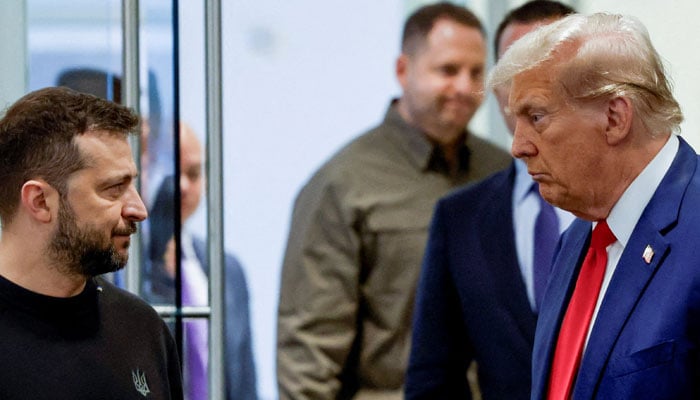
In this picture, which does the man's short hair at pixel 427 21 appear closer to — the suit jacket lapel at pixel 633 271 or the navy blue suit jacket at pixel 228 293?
Result: the navy blue suit jacket at pixel 228 293

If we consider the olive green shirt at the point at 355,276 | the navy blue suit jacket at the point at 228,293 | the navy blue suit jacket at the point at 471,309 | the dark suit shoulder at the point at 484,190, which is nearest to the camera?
the navy blue suit jacket at the point at 471,309

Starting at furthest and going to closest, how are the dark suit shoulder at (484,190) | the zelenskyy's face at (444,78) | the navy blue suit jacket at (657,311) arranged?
the zelenskyy's face at (444,78), the dark suit shoulder at (484,190), the navy blue suit jacket at (657,311)

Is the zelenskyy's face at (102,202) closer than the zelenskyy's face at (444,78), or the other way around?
the zelenskyy's face at (102,202)

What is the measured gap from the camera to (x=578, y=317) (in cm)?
241

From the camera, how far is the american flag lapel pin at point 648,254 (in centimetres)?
225

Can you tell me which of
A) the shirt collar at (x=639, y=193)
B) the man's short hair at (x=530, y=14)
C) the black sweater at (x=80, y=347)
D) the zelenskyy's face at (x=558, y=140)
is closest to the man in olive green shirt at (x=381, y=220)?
the man's short hair at (x=530, y=14)

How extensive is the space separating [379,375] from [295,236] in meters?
0.45

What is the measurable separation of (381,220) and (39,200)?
59.5 inches

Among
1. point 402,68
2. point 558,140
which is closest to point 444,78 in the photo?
point 402,68

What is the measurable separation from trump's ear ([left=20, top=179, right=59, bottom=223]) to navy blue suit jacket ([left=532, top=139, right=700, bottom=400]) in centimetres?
96

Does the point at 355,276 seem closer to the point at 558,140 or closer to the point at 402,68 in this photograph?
the point at 402,68

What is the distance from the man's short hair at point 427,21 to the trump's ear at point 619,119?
160cm

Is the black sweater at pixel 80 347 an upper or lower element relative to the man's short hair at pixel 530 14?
lower

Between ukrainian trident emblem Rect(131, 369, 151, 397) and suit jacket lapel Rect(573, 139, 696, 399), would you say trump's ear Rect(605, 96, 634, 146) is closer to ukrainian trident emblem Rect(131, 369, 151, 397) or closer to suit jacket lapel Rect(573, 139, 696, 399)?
suit jacket lapel Rect(573, 139, 696, 399)
